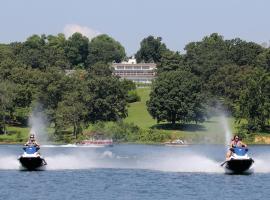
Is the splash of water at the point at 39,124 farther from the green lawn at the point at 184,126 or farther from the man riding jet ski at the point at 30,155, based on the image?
the man riding jet ski at the point at 30,155

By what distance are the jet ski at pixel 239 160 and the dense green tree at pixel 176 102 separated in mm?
98372

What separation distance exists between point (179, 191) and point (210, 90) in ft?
438

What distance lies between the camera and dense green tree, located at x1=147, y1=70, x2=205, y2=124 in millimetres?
163750

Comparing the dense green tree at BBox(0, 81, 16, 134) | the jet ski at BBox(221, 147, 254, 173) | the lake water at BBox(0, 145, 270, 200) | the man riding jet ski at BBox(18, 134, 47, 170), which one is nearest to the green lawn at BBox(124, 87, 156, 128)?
the dense green tree at BBox(0, 81, 16, 134)

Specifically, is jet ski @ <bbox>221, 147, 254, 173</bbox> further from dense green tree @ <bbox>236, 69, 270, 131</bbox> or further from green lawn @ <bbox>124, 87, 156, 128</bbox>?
green lawn @ <bbox>124, 87, 156, 128</bbox>

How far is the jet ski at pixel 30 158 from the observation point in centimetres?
6638

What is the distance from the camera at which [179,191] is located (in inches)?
2191

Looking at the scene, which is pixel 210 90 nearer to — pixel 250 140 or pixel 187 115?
pixel 187 115

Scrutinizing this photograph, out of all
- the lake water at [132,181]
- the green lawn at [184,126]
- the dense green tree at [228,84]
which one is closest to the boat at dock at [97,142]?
the green lawn at [184,126]

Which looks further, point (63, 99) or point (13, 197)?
point (63, 99)

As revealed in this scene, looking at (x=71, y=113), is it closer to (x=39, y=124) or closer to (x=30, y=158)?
(x=39, y=124)

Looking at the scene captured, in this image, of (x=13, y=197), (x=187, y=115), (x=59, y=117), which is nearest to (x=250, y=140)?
(x=187, y=115)

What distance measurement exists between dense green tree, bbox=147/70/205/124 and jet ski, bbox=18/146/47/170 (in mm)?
96839

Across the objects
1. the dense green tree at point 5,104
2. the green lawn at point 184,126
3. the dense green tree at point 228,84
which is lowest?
the green lawn at point 184,126
